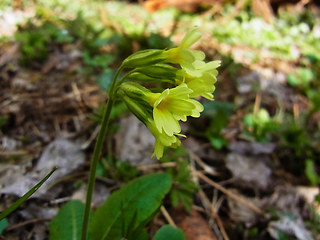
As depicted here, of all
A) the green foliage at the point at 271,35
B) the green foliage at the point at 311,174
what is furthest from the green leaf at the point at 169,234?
the green foliage at the point at 271,35

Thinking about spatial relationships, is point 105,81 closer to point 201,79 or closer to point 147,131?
point 147,131

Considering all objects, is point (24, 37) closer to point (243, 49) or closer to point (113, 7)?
point (113, 7)

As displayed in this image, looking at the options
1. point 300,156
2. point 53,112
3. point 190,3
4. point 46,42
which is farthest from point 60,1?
point 300,156

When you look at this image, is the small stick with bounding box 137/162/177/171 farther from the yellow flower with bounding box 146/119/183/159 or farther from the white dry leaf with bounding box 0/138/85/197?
the yellow flower with bounding box 146/119/183/159

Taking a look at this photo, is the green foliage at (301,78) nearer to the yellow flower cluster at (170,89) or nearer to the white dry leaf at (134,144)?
the white dry leaf at (134,144)

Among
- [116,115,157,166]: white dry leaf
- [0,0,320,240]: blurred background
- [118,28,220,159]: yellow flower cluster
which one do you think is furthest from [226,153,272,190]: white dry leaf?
[118,28,220,159]: yellow flower cluster
